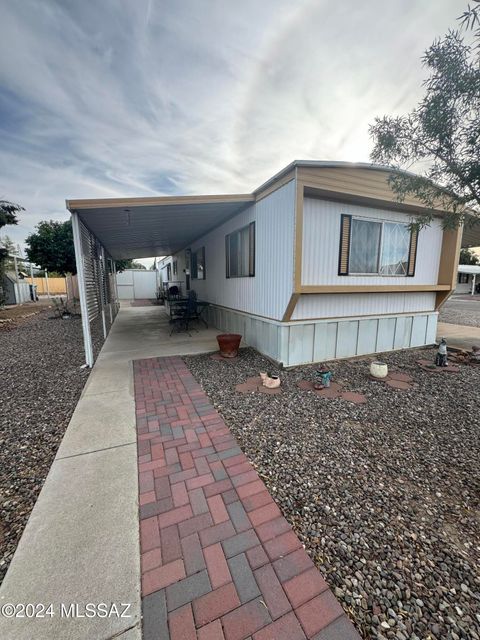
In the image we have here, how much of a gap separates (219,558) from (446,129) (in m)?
3.44

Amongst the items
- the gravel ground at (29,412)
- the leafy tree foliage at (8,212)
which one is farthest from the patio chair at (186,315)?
the leafy tree foliage at (8,212)

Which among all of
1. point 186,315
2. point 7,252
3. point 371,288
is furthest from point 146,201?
point 7,252

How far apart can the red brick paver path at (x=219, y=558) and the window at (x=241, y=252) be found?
4.17 meters

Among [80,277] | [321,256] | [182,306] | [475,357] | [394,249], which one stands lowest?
[475,357]

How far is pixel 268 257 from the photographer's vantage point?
5266mm

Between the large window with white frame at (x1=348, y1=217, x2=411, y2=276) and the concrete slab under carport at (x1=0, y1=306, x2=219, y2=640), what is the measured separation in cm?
478

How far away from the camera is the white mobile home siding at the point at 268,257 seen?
4.62 m

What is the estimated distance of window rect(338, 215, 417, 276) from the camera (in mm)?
5199

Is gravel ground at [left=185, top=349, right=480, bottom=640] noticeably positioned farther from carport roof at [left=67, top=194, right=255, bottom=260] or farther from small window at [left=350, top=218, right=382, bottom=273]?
carport roof at [left=67, top=194, right=255, bottom=260]

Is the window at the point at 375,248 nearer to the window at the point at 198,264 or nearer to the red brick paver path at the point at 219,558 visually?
the red brick paver path at the point at 219,558

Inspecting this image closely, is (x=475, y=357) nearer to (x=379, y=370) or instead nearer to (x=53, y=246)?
(x=379, y=370)

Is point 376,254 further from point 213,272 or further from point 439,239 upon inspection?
point 213,272

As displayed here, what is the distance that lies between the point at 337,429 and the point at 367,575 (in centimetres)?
156

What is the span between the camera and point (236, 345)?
5613 mm
